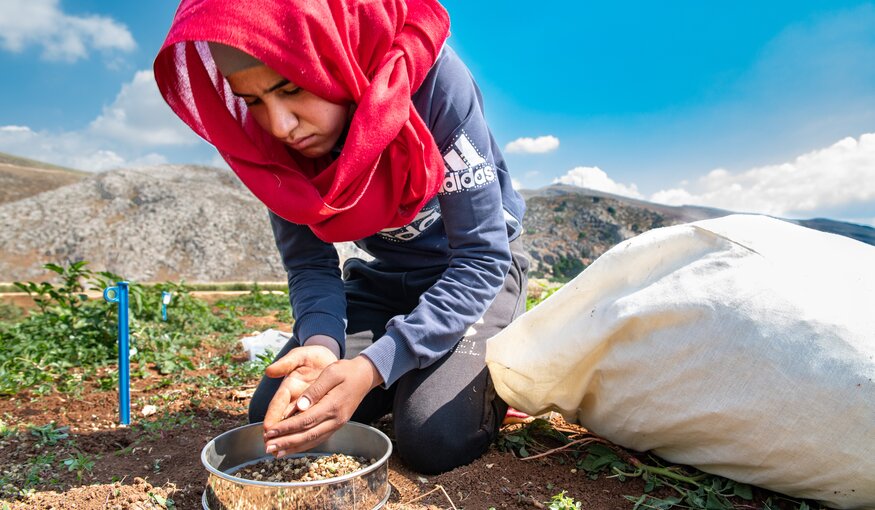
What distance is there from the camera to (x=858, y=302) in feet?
3.99

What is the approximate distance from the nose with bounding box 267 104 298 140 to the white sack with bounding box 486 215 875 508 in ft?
2.54

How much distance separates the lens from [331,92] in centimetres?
146

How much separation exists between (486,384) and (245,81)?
103 cm

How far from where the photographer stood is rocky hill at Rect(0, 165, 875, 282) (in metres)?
7.51

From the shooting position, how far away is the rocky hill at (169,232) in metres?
7.51

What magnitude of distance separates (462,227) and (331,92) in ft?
1.66

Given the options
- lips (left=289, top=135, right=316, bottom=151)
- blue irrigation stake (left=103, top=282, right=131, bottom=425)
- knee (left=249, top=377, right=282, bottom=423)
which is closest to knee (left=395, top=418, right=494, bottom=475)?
knee (left=249, top=377, right=282, bottom=423)

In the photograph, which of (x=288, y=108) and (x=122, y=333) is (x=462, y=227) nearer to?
(x=288, y=108)

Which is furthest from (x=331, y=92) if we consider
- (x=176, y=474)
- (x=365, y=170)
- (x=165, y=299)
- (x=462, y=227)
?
(x=165, y=299)

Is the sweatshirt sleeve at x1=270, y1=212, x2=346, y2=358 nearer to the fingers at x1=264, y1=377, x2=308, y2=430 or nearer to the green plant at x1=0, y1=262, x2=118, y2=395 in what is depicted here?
the fingers at x1=264, y1=377, x2=308, y2=430

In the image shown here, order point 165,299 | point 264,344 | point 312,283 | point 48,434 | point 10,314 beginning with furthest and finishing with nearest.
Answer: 1. point 10,314
2. point 264,344
3. point 165,299
4. point 312,283
5. point 48,434

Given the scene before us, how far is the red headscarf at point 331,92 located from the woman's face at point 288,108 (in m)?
0.04

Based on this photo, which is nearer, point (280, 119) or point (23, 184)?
point (280, 119)

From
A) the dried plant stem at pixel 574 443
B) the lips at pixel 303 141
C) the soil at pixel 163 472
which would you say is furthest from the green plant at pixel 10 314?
the dried plant stem at pixel 574 443
